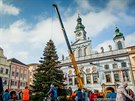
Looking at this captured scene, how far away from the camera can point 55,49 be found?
79.3 feet

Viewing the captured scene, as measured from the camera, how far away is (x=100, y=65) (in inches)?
1483

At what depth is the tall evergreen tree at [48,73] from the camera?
2069 cm

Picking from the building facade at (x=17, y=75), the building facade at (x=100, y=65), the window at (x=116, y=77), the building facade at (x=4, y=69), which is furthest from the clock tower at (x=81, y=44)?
the building facade at (x=4, y=69)

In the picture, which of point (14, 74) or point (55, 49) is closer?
point (55, 49)

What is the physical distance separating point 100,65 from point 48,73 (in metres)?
19.3

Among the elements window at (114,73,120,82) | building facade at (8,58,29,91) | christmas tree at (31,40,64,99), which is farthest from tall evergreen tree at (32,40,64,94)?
building facade at (8,58,29,91)

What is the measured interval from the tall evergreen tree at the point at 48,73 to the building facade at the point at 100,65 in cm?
1381

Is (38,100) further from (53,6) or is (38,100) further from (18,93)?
(18,93)

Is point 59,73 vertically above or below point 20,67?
below

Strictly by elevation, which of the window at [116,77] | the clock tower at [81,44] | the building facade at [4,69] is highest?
the clock tower at [81,44]

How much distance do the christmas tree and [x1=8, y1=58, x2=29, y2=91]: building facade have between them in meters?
24.4

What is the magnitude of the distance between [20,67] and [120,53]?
30.3m

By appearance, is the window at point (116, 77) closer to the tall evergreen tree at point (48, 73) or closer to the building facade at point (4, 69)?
the tall evergreen tree at point (48, 73)

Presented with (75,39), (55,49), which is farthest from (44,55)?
(75,39)
